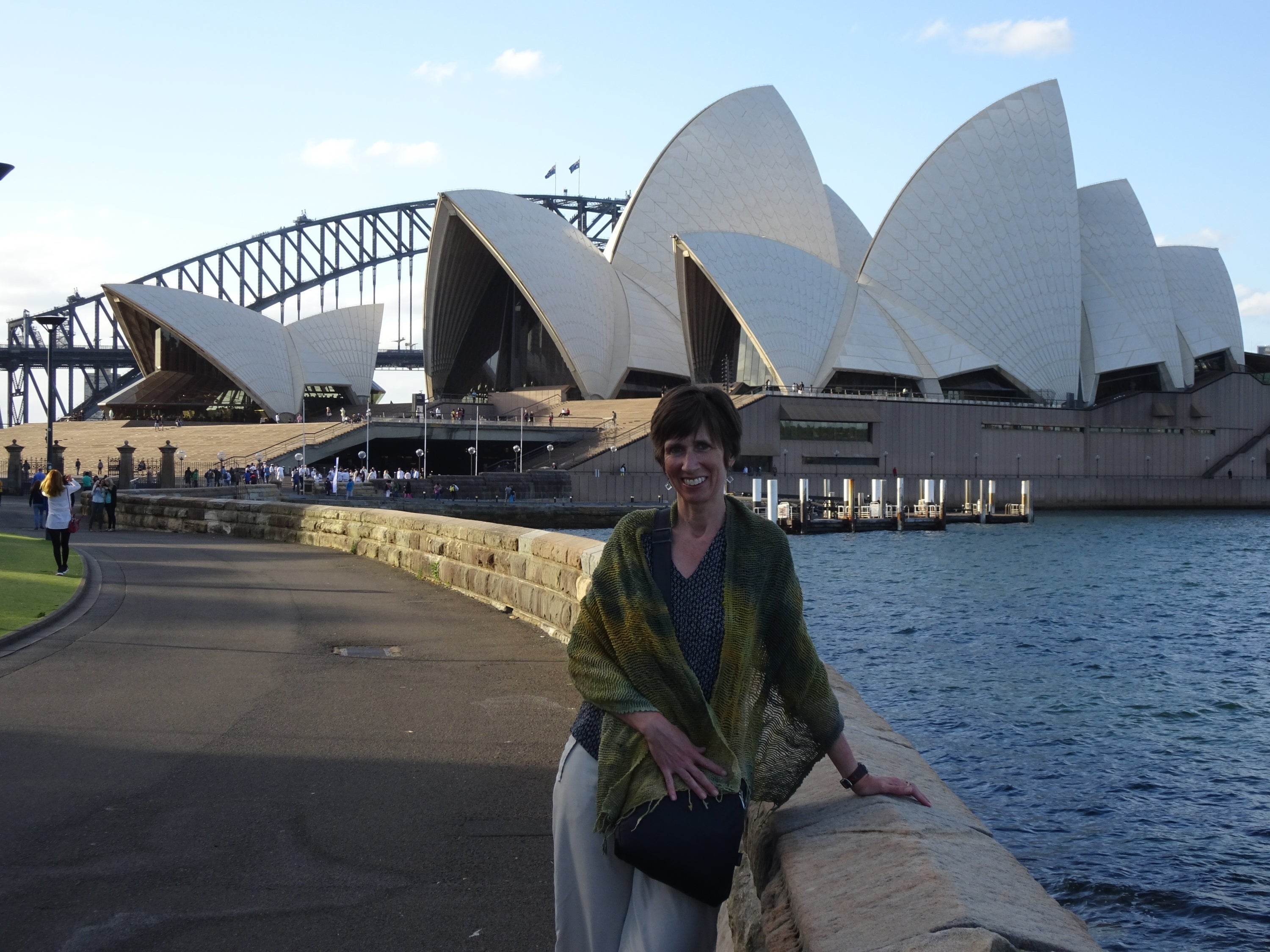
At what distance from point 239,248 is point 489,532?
99452mm

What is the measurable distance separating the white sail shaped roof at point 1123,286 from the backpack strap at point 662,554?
62.6 m

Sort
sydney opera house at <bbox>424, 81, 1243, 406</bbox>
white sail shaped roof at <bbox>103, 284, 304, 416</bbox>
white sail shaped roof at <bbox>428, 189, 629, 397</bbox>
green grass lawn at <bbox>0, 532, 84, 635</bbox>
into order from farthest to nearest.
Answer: white sail shaped roof at <bbox>103, 284, 304, 416</bbox>
white sail shaped roof at <bbox>428, 189, 629, 397</bbox>
sydney opera house at <bbox>424, 81, 1243, 406</bbox>
green grass lawn at <bbox>0, 532, 84, 635</bbox>

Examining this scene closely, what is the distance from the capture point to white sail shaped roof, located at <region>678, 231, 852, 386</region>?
5297 cm

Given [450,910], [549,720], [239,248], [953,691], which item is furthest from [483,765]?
[239,248]

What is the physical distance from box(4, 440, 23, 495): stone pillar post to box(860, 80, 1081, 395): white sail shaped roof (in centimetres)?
3763

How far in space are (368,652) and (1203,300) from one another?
68.8 m

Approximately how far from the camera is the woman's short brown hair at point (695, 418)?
8.83 ft

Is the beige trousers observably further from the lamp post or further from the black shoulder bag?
the lamp post

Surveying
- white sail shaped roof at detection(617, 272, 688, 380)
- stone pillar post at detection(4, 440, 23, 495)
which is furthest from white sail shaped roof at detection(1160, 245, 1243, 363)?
stone pillar post at detection(4, 440, 23, 495)

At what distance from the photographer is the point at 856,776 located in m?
2.89

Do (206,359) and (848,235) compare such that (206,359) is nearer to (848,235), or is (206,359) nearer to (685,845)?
(848,235)

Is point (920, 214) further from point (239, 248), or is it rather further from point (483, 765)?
point (239, 248)

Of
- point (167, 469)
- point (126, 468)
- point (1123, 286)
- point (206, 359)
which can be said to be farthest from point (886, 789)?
point (1123, 286)

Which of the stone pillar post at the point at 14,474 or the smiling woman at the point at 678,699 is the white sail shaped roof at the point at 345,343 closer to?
the stone pillar post at the point at 14,474
